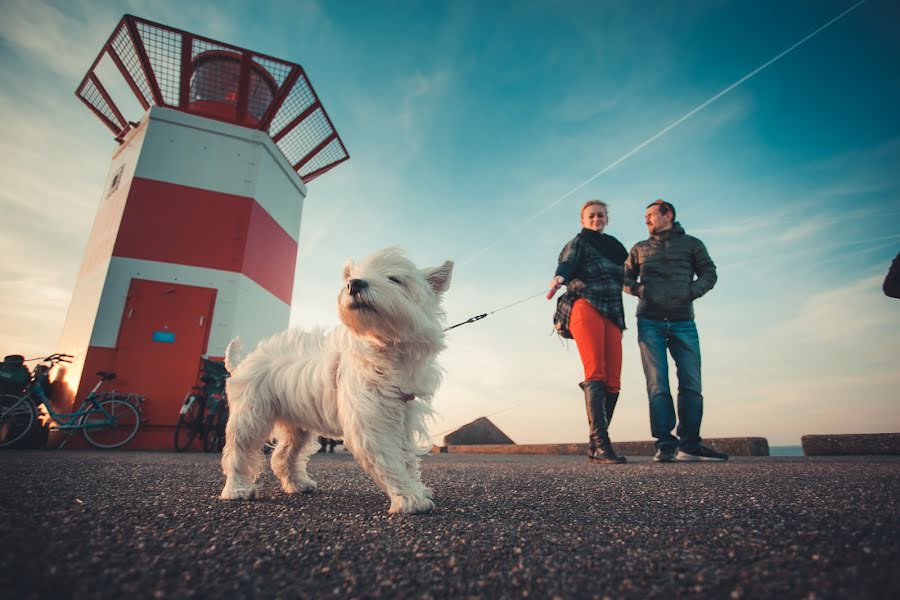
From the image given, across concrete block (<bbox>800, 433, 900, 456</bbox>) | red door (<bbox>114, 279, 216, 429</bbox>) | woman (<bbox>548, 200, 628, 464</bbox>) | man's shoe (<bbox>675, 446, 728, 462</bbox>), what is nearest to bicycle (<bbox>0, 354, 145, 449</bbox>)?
red door (<bbox>114, 279, 216, 429</bbox>)

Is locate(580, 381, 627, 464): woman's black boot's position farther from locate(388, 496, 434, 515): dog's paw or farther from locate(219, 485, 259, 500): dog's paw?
locate(219, 485, 259, 500): dog's paw

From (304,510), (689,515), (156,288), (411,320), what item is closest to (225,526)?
(304,510)

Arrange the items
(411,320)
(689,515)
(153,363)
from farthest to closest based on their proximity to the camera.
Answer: (153,363), (411,320), (689,515)

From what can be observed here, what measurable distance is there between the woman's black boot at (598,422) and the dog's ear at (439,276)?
2180 millimetres

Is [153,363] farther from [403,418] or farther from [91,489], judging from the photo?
[403,418]

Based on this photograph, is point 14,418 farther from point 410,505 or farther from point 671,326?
point 671,326

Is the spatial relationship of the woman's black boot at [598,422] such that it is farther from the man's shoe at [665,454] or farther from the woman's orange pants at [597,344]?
the man's shoe at [665,454]

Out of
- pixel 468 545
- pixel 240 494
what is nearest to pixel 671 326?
pixel 468 545

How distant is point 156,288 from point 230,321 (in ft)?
5.32

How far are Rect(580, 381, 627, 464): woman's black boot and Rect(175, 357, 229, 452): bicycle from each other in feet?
22.4

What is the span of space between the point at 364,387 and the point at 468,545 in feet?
3.78

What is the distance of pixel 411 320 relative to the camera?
2.36 meters

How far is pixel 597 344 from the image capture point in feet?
13.7

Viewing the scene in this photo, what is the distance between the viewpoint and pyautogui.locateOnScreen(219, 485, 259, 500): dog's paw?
237cm
